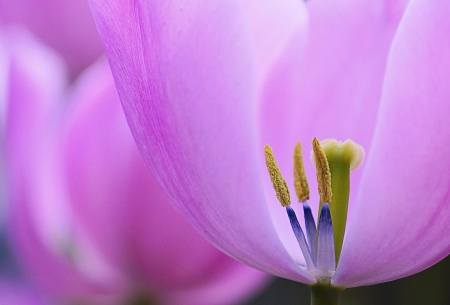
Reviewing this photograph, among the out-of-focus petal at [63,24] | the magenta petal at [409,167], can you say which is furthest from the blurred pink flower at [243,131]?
the out-of-focus petal at [63,24]

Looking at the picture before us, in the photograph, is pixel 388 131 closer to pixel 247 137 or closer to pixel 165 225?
pixel 247 137

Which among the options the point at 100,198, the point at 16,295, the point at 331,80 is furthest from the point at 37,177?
the point at 16,295

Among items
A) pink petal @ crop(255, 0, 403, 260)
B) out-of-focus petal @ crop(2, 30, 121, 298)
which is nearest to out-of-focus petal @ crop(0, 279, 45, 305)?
out-of-focus petal @ crop(2, 30, 121, 298)

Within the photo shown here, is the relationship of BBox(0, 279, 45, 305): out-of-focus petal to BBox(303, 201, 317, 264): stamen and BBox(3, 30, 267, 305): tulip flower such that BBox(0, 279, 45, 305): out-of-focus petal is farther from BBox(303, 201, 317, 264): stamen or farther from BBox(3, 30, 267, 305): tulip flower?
BBox(303, 201, 317, 264): stamen

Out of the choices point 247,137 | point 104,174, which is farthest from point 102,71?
point 247,137

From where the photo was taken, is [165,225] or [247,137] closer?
[247,137]

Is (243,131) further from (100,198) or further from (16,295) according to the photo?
(16,295)
